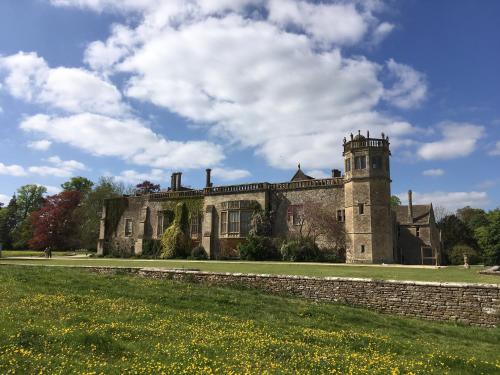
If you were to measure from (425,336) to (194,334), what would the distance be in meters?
6.61

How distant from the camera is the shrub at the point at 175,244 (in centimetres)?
4088

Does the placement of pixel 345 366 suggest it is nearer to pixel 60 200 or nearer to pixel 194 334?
pixel 194 334

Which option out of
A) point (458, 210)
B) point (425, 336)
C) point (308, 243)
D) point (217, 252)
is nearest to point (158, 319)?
point (425, 336)

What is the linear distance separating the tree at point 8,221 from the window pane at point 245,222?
168 feet

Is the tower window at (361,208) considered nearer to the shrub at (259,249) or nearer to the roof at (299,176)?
the shrub at (259,249)

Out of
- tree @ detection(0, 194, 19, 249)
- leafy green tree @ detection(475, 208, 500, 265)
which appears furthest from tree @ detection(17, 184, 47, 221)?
leafy green tree @ detection(475, 208, 500, 265)

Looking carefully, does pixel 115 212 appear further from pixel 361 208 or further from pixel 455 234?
pixel 455 234

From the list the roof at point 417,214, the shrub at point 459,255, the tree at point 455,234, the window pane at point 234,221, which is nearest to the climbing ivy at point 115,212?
the window pane at point 234,221

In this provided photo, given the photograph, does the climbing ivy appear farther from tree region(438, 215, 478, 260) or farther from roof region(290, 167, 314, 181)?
tree region(438, 215, 478, 260)

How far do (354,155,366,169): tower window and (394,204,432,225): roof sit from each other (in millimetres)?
13311

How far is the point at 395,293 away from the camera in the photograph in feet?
49.0

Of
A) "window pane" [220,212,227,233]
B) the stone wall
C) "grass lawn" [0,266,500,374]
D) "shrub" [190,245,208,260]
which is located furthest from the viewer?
"window pane" [220,212,227,233]

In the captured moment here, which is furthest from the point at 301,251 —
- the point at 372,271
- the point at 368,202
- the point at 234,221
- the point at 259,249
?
the point at 372,271

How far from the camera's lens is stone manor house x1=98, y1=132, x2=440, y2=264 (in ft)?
104
